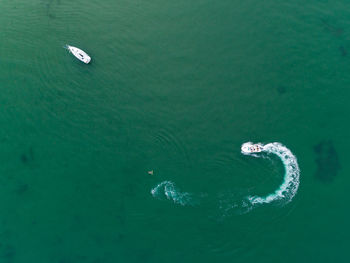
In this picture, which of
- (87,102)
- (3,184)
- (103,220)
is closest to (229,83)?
(87,102)

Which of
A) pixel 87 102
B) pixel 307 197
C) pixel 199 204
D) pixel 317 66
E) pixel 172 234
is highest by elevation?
pixel 317 66

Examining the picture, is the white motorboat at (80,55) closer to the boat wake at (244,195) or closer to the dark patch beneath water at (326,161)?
the boat wake at (244,195)

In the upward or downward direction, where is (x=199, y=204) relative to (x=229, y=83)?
downward

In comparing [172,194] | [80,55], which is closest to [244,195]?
[172,194]

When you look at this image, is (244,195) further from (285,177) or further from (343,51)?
(343,51)

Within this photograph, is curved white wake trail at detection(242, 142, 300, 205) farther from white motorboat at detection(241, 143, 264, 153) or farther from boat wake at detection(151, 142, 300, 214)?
white motorboat at detection(241, 143, 264, 153)

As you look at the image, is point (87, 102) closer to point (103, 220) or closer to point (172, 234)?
point (103, 220)
